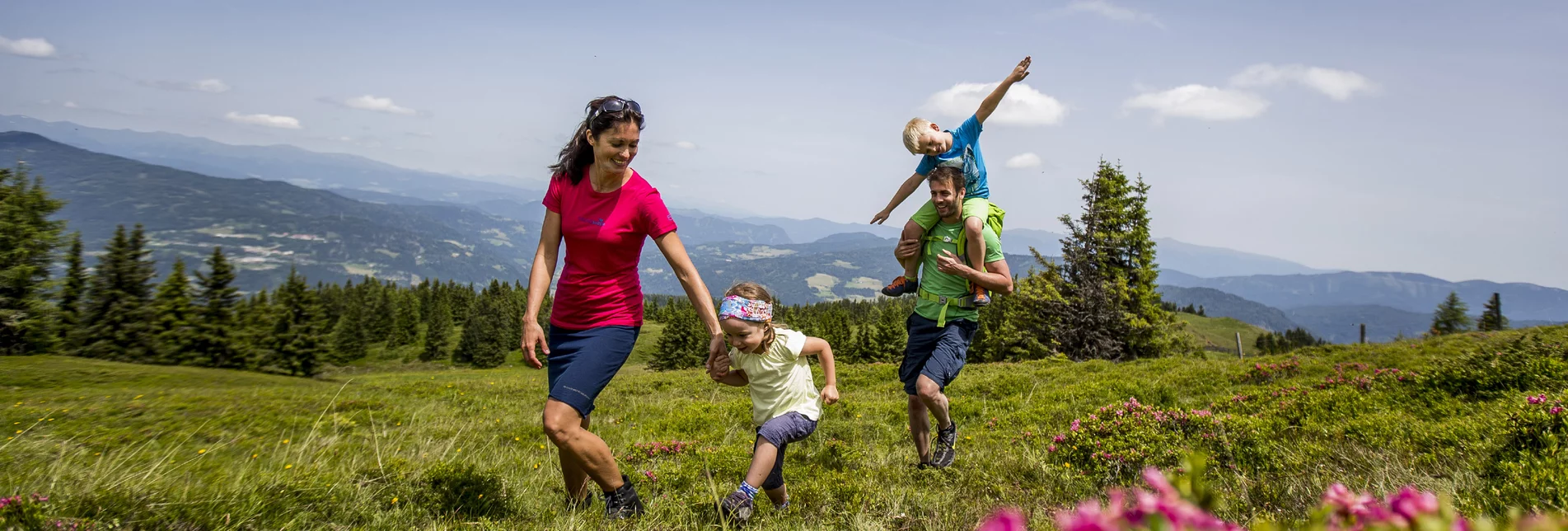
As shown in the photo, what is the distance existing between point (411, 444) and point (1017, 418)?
670 centimetres

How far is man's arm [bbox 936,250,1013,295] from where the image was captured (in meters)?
5.38

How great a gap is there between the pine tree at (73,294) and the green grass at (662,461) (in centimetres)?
6589

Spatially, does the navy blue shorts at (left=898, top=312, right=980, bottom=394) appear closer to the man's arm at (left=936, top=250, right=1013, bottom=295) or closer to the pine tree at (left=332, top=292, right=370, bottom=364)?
the man's arm at (left=936, top=250, right=1013, bottom=295)

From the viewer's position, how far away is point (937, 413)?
18.8 ft

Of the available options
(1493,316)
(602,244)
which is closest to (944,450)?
(602,244)

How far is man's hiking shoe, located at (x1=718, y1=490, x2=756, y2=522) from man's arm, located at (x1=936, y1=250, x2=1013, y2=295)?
237 cm

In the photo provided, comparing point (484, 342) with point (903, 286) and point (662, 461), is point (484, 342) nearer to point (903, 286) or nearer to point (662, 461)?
point (662, 461)

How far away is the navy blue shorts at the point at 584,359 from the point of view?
437 centimetres

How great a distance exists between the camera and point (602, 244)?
4566 mm

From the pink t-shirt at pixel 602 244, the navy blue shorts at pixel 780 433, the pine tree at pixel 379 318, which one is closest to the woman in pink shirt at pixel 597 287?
the pink t-shirt at pixel 602 244

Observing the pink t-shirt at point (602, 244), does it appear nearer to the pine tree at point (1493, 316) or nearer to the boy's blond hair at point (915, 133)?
the boy's blond hair at point (915, 133)

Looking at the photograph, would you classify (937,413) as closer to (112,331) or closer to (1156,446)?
(1156,446)

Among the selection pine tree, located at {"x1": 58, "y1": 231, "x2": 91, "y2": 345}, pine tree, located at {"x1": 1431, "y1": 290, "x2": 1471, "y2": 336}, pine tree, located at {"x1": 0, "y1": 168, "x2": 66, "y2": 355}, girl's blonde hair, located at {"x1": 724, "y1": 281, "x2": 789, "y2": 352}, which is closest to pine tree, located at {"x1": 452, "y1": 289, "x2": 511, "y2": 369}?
pine tree, located at {"x1": 58, "y1": 231, "x2": 91, "y2": 345}

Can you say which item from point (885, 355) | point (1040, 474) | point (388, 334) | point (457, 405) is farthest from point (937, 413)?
point (388, 334)
